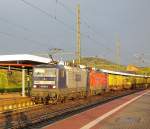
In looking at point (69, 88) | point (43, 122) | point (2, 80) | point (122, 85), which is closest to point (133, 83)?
point (122, 85)

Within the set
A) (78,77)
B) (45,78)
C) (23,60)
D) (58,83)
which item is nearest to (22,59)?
(23,60)

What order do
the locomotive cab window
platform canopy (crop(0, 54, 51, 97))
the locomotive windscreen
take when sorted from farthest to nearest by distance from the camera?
1. platform canopy (crop(0, 54, 51, 97))
2. the locomotive cab window
3. the locomotive windscreen

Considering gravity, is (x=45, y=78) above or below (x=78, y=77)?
below

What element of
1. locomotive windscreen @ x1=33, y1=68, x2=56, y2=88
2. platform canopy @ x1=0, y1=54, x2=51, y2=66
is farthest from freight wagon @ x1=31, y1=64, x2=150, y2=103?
platform canopy @ x1=0, y1=54, x2=51, y2=66

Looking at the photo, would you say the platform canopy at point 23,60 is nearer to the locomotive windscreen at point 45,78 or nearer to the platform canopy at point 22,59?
the platform canopy at point 22,59

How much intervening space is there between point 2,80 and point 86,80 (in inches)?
808

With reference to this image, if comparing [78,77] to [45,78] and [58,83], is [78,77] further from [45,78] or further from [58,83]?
[45,78]

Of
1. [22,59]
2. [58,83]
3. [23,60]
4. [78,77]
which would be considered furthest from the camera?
[23,60]

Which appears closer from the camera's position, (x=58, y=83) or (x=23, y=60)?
(x=58, y=83)

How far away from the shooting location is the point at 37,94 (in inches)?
1118

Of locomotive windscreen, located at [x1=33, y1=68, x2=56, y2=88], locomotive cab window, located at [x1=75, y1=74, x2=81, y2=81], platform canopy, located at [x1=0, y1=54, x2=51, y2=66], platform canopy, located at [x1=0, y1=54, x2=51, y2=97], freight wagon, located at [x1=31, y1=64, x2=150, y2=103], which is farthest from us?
platform canopy, located at [x1=0, y1=54, x2=51, y2=97]

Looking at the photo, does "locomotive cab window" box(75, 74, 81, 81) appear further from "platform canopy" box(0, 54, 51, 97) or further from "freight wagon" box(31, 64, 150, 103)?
"platform canopy" box(0, 54, 51, 97)

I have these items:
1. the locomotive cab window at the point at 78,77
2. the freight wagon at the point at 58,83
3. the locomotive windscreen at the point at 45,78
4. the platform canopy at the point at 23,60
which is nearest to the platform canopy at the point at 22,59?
the platform canopy at the point at 23,60

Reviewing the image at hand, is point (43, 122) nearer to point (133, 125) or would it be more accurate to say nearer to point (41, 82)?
point (133, 125)
